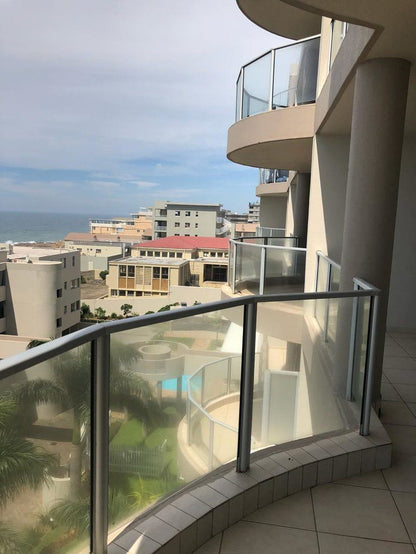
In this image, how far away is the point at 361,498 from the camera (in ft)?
9.81

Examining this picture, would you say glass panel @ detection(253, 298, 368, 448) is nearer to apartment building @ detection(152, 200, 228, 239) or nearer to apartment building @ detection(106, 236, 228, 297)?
apartment building @ detection(106, 236, 228, 297)

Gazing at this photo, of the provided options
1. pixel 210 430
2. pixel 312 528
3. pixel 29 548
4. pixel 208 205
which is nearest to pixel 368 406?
pixel 312 528

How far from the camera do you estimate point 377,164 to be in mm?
4188

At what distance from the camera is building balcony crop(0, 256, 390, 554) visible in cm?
182

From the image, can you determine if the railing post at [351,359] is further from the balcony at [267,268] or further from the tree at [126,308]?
the tree at [126,308]

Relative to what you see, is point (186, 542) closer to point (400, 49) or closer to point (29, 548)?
point (29, 548)

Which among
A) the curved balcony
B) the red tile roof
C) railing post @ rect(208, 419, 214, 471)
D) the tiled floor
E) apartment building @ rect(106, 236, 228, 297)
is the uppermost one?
the curved balcony

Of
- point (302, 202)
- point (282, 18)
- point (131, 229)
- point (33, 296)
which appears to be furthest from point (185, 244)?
point (131, 229)

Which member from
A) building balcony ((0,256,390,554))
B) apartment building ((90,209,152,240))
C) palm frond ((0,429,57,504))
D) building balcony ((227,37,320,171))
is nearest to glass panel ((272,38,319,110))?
building balcony ((227,37,320,171))

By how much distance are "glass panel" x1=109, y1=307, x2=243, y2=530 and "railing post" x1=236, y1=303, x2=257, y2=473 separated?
49 mm

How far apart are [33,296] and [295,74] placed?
38963 mm

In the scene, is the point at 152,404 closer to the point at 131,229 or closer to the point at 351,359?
the point at 351,359

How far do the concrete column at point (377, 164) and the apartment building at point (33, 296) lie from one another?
133ft

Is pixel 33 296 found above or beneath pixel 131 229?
beneath
